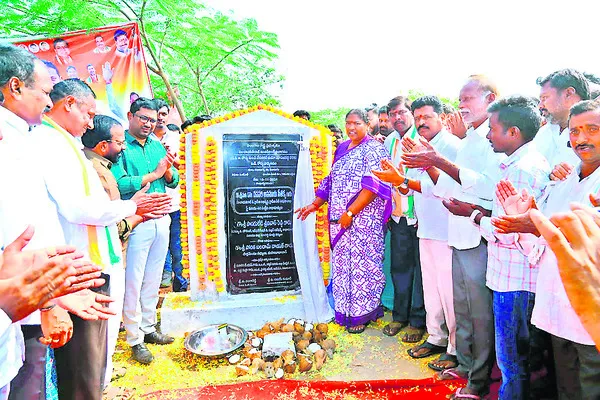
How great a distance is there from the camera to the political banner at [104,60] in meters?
7.41

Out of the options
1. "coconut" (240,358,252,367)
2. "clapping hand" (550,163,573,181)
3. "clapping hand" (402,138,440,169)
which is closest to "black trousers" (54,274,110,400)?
"coconut" (240,358,252,367)

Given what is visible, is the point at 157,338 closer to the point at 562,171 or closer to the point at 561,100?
the point at 562,171

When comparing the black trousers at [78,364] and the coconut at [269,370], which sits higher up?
the black trousers at [78,364]

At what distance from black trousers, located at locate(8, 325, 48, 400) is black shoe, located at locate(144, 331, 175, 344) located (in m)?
2.09

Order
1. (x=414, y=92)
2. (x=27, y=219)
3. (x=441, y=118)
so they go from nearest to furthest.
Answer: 1. (x=27, y=219)
2. (x=441, y=118)
3. (x=414, y=92)

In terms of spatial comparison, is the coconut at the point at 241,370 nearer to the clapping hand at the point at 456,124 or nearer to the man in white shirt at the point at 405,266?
the man in white shirt at the point at 405,266

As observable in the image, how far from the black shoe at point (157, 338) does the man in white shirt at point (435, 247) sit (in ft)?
7.57

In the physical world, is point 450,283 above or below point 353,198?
below

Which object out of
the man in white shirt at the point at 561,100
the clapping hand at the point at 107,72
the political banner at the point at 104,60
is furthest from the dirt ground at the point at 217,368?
the clapping hand at the point at 107,72

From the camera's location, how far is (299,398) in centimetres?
312

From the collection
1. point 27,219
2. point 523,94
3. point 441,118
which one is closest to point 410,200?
point 441,118

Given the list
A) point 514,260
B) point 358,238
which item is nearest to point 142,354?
point 358,238

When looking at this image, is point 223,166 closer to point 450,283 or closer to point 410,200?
point 410,200

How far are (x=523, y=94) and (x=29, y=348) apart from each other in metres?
3.13
